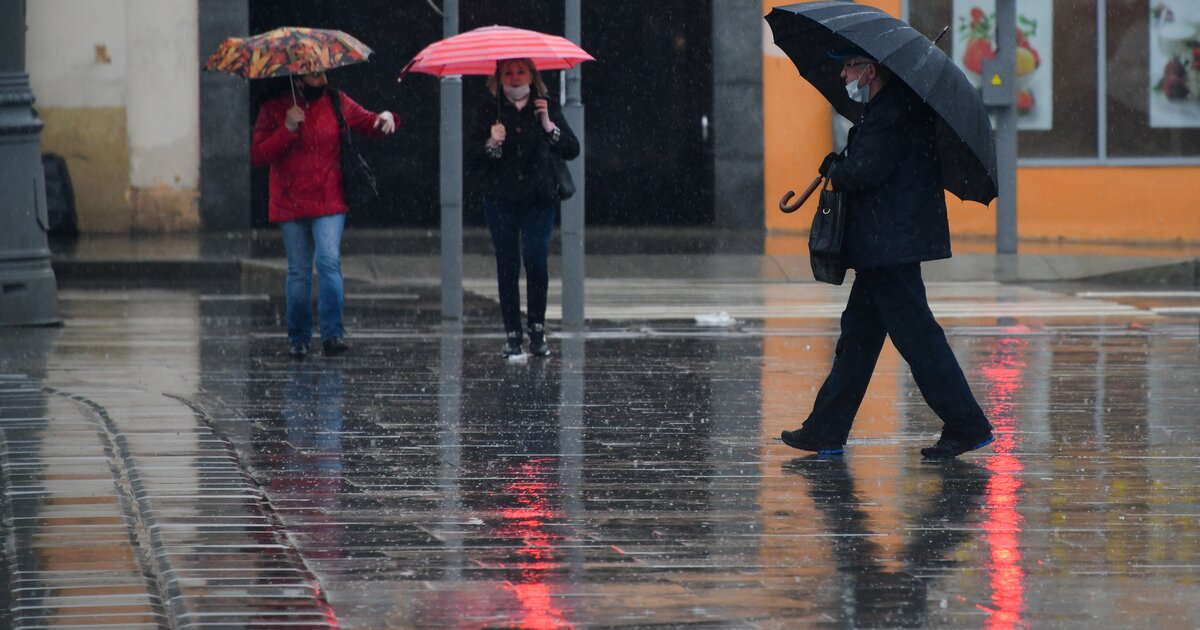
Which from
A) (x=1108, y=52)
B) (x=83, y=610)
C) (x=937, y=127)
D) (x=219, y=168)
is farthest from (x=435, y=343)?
(x=1108, y=52)

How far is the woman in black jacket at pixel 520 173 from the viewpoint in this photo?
10.7 meters

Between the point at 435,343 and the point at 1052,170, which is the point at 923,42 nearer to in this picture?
the point at 435,343

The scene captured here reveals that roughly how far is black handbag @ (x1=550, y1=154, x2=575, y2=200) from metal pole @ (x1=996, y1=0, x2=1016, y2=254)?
7.58 meters

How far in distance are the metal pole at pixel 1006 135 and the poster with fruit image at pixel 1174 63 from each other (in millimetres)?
3478

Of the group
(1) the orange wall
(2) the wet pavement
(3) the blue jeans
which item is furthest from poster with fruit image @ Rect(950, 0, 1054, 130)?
(3) the blue jeans

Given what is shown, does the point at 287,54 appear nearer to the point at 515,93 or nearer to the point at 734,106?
the point at 515,93

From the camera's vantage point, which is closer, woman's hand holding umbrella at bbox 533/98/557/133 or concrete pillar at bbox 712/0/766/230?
woman's hand holding umbrella at bbox 533/98/557/133

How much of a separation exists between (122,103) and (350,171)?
33.1ft

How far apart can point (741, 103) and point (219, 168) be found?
5.49 metres

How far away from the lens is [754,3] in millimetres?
21188

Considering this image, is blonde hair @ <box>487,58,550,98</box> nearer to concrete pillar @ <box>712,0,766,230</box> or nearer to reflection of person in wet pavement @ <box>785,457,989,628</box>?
reflection of person in wet pavement @ <box>785,457,989,628</box>

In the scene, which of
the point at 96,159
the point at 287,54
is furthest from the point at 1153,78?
the point at 287,54

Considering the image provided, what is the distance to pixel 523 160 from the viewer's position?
10.7m

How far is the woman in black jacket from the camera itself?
10.7 metres
